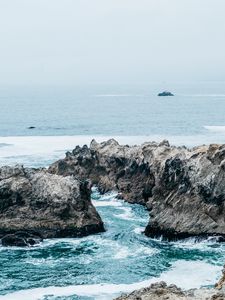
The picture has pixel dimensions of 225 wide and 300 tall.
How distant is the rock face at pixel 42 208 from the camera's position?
47719 mm

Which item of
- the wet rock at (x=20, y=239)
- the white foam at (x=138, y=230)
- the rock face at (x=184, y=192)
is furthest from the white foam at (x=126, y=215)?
the wet rock at (x=20, y=239)

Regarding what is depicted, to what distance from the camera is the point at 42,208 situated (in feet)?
161

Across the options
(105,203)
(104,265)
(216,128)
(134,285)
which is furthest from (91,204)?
(216,128)

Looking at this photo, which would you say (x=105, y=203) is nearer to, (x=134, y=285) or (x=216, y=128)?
(x=134, y=285)

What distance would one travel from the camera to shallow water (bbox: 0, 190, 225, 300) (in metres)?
36.6

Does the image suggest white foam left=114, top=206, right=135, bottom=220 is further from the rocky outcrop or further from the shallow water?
the rocky outcrop

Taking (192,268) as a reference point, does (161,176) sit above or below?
above

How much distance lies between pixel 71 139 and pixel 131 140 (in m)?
13.4

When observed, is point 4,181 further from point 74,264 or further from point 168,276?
point 168,276

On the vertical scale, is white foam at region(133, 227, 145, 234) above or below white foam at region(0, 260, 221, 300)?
above

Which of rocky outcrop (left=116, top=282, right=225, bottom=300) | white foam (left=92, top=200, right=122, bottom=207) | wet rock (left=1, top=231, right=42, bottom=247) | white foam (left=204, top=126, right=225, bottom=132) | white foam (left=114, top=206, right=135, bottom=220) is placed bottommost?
wet rock (left=1, top=231, right=42, bottom=247)

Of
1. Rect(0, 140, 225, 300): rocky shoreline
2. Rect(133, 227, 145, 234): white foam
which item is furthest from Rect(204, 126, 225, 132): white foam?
Rect(133, 227, 145, 234): white foam

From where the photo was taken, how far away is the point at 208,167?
50.4m

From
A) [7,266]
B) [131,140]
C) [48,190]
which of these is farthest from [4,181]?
[131,140]
